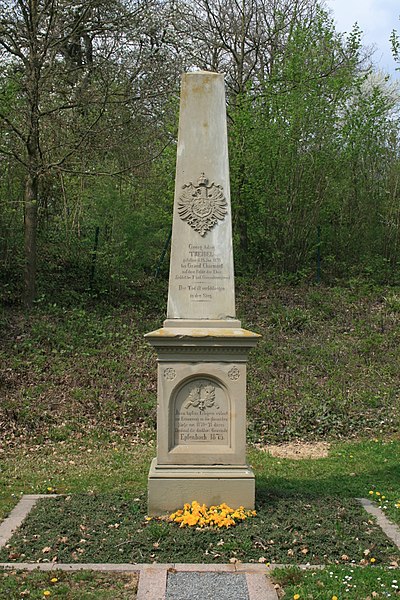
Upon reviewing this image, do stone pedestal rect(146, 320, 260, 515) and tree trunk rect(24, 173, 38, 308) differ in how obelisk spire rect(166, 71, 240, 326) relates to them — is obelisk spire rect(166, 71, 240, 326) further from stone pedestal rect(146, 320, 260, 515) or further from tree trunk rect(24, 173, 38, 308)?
tree trunk rect(24, 173, 38, 308)

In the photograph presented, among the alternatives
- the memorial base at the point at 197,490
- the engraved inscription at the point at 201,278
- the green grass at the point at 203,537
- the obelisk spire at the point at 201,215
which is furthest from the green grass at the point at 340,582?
the engraved inscription at the point at 201,278

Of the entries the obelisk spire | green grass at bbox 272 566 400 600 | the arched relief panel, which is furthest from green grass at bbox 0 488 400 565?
the obelisk spire

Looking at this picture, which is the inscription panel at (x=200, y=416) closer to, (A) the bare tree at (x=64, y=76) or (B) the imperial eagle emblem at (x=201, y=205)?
(B) the imperial eagle emblem at (x=201, y=205)

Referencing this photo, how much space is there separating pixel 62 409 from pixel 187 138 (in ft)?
19.4

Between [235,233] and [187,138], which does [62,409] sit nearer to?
[187,138]

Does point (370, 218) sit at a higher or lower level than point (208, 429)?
higher

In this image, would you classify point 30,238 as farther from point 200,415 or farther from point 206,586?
point 206,586

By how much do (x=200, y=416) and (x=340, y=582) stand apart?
7.16 ft

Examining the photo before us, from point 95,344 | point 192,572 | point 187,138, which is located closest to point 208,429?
point 192,572

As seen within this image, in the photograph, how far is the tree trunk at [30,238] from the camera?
1480 cm

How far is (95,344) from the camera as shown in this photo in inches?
545

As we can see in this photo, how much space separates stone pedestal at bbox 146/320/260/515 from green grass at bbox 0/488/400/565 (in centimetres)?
36

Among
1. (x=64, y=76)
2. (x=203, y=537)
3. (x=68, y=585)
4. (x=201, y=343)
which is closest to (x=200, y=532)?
(x=203, y=537)

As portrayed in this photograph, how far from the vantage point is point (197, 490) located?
6402mm
